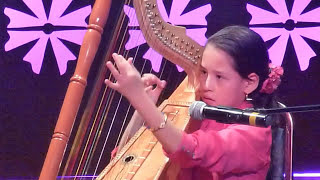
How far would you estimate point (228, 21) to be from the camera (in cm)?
268

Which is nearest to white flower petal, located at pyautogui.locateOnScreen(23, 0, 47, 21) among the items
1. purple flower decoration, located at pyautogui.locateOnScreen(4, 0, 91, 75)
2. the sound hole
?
purple flower decoration, located at pyautogui.locateOnScreen(4, 0, 91, 75)

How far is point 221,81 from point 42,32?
1.45 meters

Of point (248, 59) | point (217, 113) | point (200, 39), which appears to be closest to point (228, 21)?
point (200, 39)

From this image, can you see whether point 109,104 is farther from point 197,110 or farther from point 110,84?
point 197,110

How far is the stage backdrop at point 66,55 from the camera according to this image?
102 inches

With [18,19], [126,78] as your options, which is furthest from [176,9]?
[126,78]

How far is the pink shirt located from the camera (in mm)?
1280

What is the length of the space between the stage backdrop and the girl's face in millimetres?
1074

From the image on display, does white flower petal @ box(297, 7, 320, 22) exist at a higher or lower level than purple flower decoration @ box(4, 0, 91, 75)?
higher

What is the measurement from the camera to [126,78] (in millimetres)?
1148

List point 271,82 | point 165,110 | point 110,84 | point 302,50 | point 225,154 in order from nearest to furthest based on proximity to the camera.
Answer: point 110,84 < point 225,154 < point 271,82 < point 165,110 < point 302,50

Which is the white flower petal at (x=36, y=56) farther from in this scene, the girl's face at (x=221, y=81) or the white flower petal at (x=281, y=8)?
the girl's face at (x=221, y=81)

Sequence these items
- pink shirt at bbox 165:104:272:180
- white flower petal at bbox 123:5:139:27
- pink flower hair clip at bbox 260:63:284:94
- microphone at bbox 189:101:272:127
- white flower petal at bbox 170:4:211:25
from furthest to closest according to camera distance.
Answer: white flower petal at bbox 170:4:211:25 → pink flower hair clip at bbox 260:63:284:94 → white flower petal at bbox 123:5:139:27 → pink shirt at bbox 165:104:272:180 → microphone at bbox 189:101:272:127

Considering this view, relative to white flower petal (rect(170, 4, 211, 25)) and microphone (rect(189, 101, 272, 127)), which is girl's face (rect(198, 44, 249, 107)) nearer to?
microphone (rect(189, 101, 272, 127))
